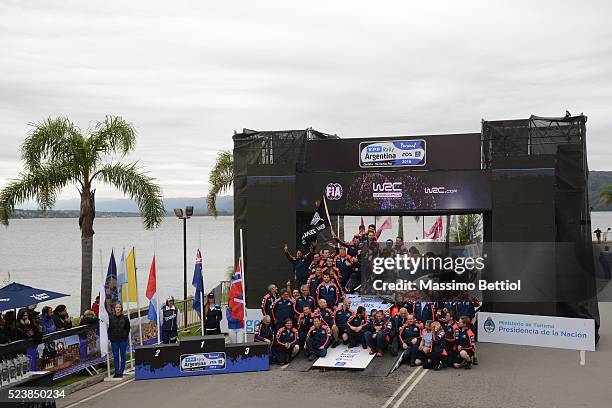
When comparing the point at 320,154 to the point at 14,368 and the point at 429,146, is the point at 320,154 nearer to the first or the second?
the point at 429,146

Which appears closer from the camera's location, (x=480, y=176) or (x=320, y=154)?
(x=480, y=176)

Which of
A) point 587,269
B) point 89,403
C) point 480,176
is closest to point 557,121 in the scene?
point 480,176

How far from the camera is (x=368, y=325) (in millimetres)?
17391

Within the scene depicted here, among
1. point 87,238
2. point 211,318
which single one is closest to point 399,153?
point 211,318

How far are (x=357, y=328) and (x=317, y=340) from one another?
1.08 m

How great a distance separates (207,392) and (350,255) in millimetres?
8297

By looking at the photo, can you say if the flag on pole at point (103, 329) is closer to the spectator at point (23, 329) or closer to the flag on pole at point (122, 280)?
the flag on pole at point (122, 280)

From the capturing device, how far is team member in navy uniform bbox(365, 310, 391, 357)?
56.0 ft

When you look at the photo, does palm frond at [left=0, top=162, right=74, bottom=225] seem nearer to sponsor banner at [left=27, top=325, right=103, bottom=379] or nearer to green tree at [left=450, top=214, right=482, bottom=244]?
sponsor banner at [left=27, top=325, right=103, bottom=379]

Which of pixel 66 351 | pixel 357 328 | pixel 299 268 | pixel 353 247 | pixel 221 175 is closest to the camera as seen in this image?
pixel 66 351

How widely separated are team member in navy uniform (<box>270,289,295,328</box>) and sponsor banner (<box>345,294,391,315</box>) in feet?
7.92

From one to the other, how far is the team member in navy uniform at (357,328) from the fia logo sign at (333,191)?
464cm

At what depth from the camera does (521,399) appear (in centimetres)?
1362

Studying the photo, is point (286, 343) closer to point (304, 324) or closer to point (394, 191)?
point (304, 324)
